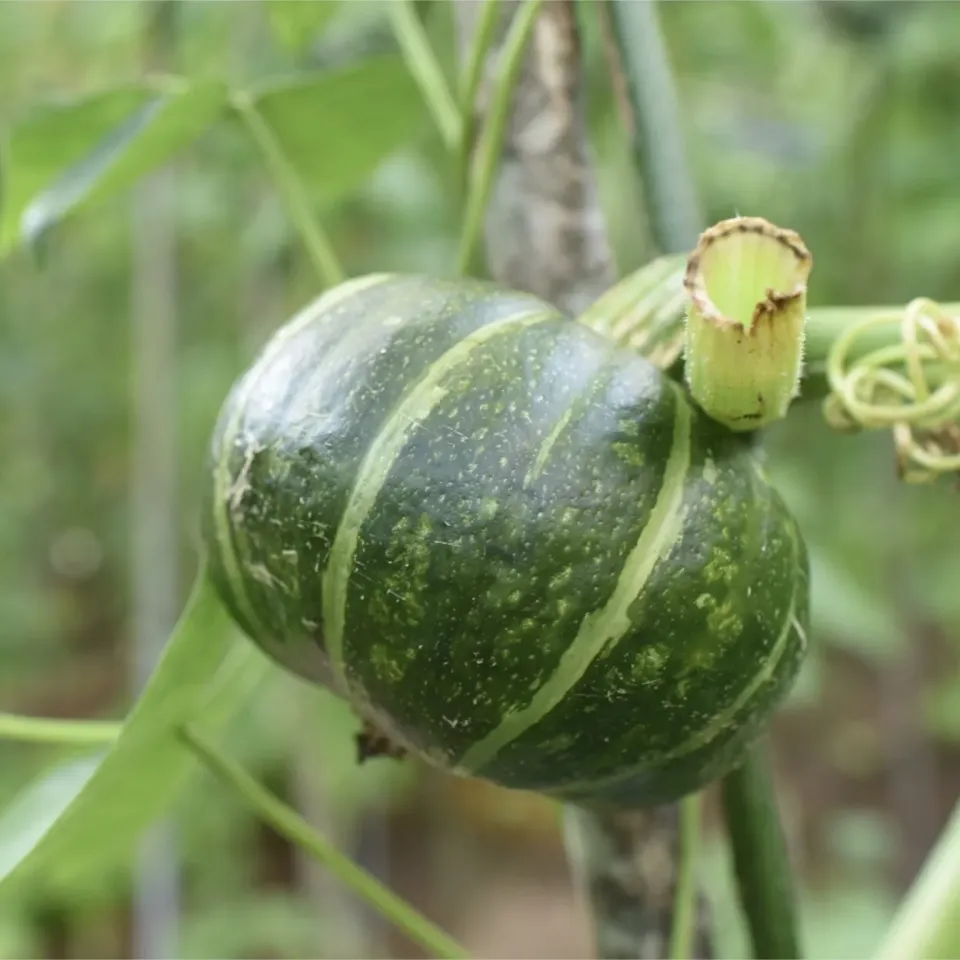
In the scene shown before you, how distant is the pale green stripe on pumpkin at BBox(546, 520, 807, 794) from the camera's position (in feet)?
1.22

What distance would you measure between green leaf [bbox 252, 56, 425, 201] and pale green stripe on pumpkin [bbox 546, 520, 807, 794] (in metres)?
0.40

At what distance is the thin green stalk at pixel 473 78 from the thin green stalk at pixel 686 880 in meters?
0.32

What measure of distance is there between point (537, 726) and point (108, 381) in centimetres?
211

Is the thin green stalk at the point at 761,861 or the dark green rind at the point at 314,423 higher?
the dark green rind at the point at 314,423

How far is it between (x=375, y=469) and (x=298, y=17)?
1.34 ft

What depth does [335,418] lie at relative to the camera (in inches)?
15.0

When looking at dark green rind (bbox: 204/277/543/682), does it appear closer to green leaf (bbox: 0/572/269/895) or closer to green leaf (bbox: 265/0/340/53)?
green leaf (bbox: 0/572/269/895)

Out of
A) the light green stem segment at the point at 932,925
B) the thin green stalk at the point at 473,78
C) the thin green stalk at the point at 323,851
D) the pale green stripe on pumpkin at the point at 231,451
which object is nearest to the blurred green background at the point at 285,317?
the thin green stalk at the point at 473,78

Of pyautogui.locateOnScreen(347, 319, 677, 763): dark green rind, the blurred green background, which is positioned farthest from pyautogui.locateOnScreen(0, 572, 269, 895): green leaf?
the blurred green background

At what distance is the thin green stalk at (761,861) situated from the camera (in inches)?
16.5

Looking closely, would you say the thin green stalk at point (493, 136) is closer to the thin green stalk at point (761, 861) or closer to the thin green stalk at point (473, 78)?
the thin green stalk at point (473, 78)

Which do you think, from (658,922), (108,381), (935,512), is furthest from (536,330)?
(108,381)

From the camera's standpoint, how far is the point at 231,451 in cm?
41

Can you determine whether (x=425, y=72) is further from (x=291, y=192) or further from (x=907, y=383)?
(x=907, y=383)
